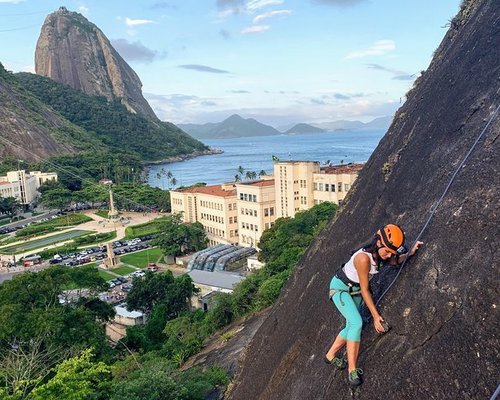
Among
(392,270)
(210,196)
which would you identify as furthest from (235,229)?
(392,270)

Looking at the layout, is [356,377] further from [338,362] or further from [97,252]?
[97,252]

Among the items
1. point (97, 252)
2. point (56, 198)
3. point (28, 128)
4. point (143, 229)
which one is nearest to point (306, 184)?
point (97, 252)

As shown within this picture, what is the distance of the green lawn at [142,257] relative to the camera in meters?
52.8

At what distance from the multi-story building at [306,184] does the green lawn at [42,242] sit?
32165mm

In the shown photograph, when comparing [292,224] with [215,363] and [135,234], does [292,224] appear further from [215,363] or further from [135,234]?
[135,234]

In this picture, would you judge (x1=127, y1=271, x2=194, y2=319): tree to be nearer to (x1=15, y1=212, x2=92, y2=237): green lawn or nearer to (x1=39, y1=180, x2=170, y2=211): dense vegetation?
(x1=15, y1=212, x2=92, y2=237): green lawn

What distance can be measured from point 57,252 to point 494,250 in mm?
58317

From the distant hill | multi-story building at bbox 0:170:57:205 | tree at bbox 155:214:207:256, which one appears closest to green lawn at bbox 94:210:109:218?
multi-story building at bbox 0:170:57:205

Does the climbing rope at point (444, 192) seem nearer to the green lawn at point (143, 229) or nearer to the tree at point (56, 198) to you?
the green lawn at point (143, 229)

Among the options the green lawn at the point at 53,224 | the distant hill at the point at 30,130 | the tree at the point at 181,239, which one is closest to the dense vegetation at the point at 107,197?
the green lawn at the point at 53,224

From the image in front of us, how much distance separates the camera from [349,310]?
4.66 metres

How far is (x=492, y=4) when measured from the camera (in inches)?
269

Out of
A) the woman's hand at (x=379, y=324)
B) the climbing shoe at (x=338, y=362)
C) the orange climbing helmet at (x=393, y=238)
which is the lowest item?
the climbing shoe at (x=338, y=362)

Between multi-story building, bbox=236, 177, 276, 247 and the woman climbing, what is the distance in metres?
46.2
